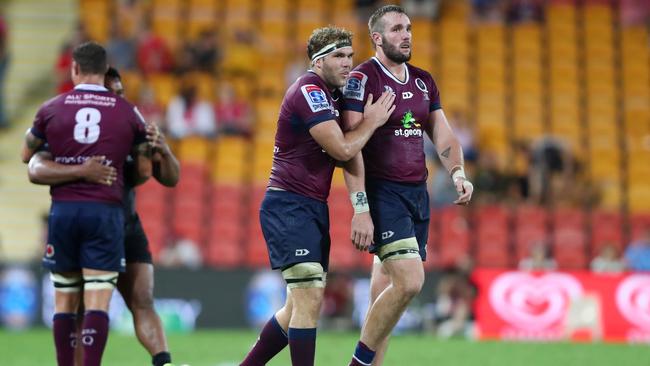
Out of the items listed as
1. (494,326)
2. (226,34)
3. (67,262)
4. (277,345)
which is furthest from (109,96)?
(226,34)

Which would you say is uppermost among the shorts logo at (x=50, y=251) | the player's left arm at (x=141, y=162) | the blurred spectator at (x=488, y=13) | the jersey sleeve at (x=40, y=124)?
the blurred spectator at (x=488, y=13)

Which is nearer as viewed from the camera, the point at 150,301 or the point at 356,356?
the point at 356,356

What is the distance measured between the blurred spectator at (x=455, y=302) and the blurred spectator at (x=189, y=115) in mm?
5027

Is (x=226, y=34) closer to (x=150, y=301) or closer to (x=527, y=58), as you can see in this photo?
(x=527, y=58)

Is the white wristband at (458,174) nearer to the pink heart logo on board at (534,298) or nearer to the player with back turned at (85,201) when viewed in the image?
the player with back turned at (85,201)

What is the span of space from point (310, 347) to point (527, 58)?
48.7ft

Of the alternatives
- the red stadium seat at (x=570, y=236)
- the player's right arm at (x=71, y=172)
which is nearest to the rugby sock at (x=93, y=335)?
the player's right arm at (x=71, y=172)

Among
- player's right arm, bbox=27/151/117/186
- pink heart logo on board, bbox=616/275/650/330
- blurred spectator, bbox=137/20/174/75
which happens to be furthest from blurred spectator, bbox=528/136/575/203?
player's right arm, bbox=27/151/117/186

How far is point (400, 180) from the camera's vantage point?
8664mm

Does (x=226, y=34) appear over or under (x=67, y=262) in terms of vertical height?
over

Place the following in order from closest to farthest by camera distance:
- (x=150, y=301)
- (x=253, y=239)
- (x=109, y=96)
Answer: (x=109, y=96), (x=150, y=301), (x=253, y=239)

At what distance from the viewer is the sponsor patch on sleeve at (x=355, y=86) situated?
27.8 ft

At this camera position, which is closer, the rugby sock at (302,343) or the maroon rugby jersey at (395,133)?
the rugby sock at (302,343)

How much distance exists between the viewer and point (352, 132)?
326 inches
